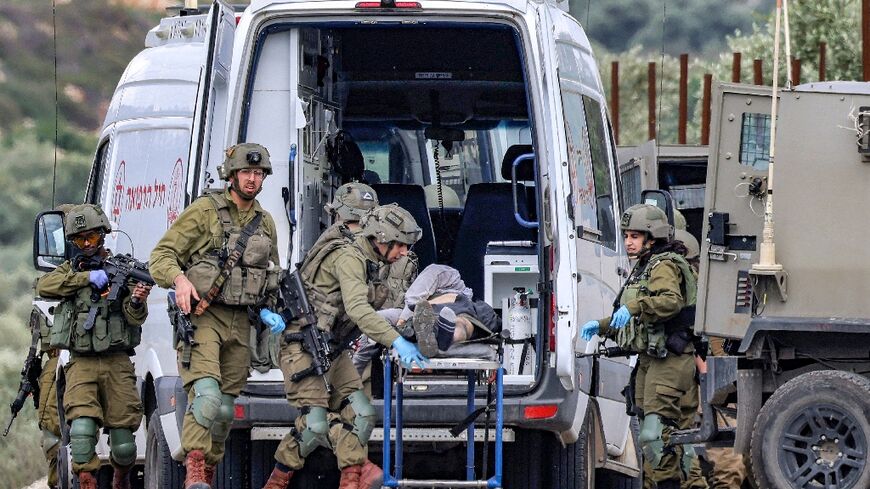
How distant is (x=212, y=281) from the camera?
873 cm

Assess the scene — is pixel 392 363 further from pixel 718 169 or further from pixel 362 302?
pixel 718 169

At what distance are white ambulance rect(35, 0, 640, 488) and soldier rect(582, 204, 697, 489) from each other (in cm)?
13

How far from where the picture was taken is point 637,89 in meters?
37.7

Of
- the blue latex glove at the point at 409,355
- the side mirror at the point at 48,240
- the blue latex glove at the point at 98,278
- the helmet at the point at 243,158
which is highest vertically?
the helmet at the point at 243,158

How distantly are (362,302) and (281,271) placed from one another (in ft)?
1.55

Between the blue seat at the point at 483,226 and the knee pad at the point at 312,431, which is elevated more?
the blue seat at the point at 483,226

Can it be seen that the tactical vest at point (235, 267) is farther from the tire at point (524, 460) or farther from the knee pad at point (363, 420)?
the tire at point (524, 460)

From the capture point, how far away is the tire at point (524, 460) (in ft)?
30.1

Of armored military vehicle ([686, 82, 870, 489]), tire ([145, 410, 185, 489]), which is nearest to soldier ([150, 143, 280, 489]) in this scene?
tire ([145, 410, 185, 489])

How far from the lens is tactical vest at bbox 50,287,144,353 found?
10.1 m

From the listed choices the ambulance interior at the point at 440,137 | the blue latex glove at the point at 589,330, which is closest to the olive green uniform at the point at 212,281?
the ambulance interior at the point at 440,137

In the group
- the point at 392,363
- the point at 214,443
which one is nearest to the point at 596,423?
the point at 392,363

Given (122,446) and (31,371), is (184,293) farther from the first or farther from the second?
(31,371)

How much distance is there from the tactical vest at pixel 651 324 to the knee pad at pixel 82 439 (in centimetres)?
284
